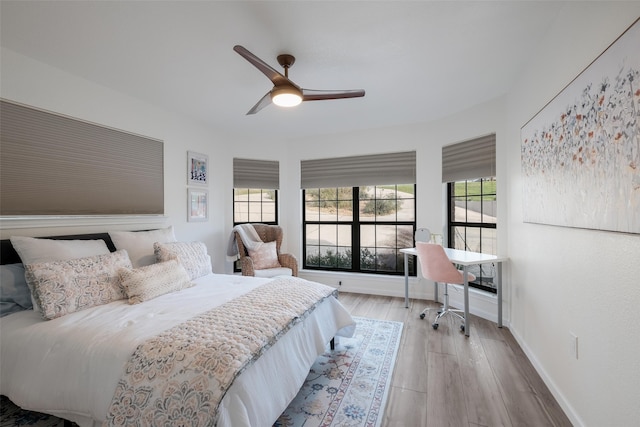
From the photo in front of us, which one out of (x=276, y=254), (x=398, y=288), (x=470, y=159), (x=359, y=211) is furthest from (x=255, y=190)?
(x=470, y=159)

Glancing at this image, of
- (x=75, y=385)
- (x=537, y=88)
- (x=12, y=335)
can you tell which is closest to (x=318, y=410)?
(x=75, y=385)

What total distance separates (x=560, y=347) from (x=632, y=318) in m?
0.81

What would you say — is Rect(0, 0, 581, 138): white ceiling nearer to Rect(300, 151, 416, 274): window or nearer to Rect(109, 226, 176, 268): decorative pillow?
Rect(300, 151, 416, 274): window

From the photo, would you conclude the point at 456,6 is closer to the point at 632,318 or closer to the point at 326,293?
the point at 632,318

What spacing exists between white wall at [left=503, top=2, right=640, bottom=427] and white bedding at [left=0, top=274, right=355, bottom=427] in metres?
1.57

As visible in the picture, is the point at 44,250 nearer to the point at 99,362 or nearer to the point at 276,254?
the point at 99,362

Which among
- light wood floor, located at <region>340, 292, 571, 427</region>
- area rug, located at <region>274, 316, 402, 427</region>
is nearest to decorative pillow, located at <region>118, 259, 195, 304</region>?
area rug, located at <region>274, 316, 402, 427</region>

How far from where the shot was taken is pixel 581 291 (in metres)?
1.58

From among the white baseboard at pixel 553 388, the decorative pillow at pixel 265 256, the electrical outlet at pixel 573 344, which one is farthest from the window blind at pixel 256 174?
the electrical outlet at pixel 573 344

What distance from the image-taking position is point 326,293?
7.86 feet

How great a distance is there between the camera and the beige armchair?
12.3 ft

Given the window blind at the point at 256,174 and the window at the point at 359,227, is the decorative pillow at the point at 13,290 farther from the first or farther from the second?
the window at the point at 359,227

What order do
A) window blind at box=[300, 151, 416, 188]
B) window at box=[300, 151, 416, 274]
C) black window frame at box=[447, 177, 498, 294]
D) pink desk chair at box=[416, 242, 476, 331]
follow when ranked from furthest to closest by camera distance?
window at box=[300, 151, 416, 274] < window blind at box=[300, 151, 416, 188] < black window frame at box=[447, 177, 498, 294] < pink desk chair at box=[416, 242, 476, 331]

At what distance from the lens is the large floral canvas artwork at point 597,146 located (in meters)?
1.18
